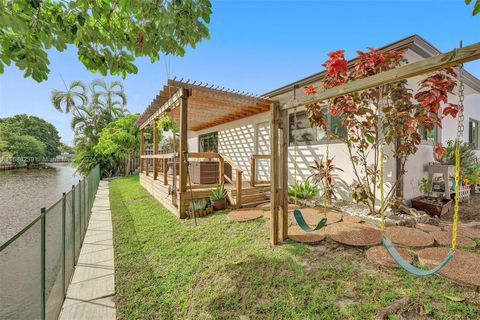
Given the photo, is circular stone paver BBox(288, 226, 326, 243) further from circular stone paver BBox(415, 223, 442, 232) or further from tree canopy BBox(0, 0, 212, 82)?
tree canopy BBox(0, 0, 212, 82)

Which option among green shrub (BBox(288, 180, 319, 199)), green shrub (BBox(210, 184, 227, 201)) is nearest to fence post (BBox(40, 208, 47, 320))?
green shrub (BBox(210, 184, 227, 201))

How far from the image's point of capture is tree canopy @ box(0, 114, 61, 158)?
175ft

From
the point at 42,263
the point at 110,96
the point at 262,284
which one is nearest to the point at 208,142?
the point at 262,284

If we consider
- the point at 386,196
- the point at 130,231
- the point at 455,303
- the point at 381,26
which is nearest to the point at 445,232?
the point at 386,196

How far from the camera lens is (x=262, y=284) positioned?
2.70 meters

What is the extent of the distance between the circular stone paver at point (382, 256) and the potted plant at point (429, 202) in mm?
2689

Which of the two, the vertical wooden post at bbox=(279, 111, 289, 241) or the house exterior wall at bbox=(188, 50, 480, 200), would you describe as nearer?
the vertical wooden post at bbox=(279, 111, 289, 241)

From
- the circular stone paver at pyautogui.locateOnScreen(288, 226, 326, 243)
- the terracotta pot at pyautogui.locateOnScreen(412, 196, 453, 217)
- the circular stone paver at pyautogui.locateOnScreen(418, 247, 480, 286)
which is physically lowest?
the circular stone paver at pyautogui.locateOnScreen(288, 226, 326, 243)

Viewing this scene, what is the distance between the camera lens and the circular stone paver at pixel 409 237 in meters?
3.48

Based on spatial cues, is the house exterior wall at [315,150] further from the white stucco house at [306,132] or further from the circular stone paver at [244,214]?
the circular stone paver at [244,214]

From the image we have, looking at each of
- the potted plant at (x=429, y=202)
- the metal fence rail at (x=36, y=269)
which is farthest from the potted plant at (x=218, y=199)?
the potted plant at (x=429, y=202)

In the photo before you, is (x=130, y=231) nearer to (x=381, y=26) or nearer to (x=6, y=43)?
(x=6, y=43)

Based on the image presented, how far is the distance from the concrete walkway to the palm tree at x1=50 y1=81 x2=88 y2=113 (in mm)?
25327

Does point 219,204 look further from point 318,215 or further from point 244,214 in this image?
point 318,215
